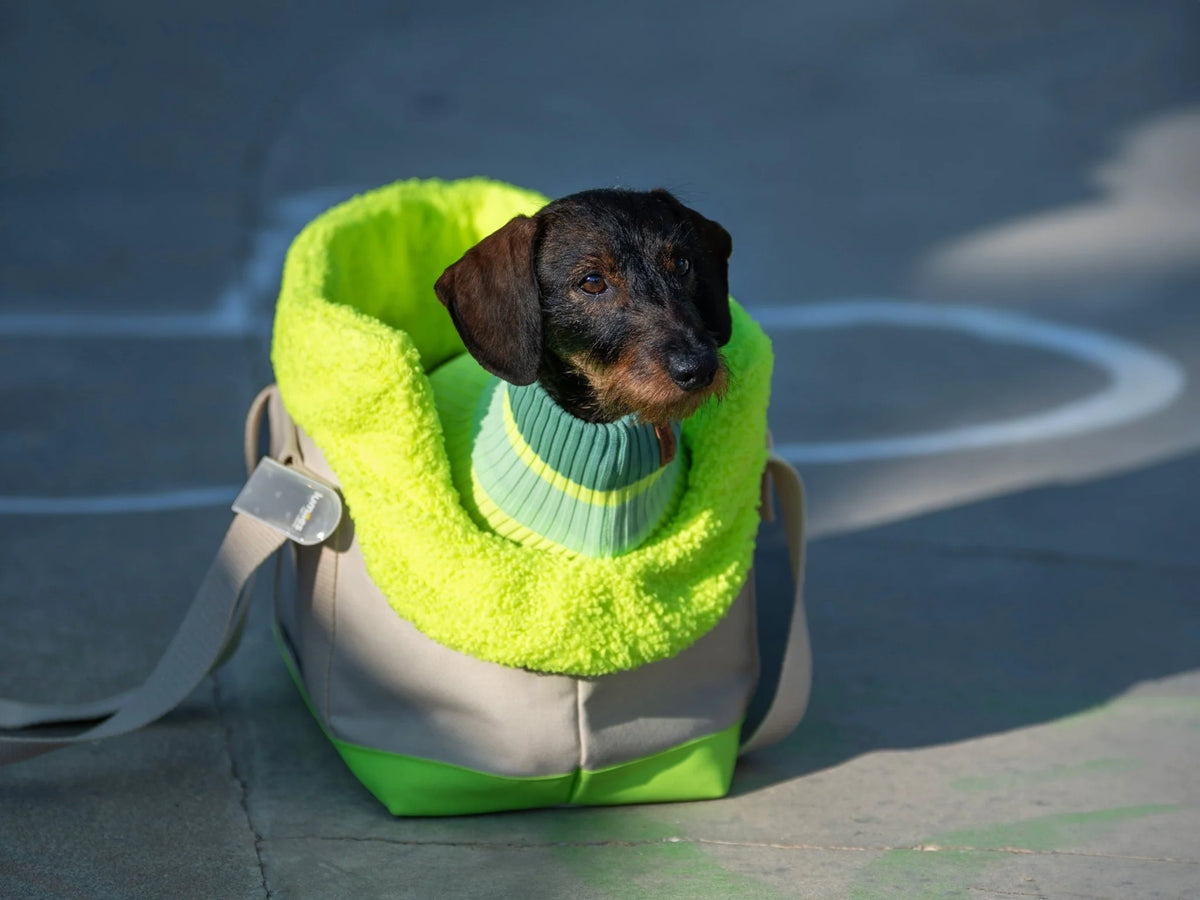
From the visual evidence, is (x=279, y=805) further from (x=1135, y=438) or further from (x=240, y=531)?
(x=1135, y=438)

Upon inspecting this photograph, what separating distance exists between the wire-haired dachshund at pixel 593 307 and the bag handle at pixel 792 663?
0.49 meters

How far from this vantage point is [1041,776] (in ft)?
10.0

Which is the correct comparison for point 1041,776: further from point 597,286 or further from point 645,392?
point 597,286

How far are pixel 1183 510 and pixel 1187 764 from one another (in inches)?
54.5

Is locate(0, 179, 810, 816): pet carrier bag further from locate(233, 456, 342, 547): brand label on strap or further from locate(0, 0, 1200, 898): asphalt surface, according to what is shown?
locate(0, 0, 1200, 898): asphalt surface

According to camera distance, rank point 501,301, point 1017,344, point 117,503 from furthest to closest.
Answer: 1. point 1017,344
2. point 117,503
3. point 501,301

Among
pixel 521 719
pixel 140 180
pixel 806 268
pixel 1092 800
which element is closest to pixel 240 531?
pixel 521 719

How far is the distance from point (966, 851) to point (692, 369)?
103 cm

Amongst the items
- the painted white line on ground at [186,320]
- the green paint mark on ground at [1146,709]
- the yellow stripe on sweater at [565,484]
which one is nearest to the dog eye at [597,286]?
the yellow stripe on sweater at [565,484]

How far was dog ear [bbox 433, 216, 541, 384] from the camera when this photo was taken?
8.49 ft

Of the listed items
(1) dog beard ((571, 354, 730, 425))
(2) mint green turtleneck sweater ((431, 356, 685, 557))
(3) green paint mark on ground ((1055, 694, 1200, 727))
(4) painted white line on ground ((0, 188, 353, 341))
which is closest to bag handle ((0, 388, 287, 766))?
(2) mint green turtleneck sweater ((431, 356, 685, 557))

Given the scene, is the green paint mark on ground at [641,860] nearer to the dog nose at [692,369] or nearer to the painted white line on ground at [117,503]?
the dog nose at [692,369]

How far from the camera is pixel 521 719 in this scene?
106 inches

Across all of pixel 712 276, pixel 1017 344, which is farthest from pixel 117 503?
pixel 1017 344
